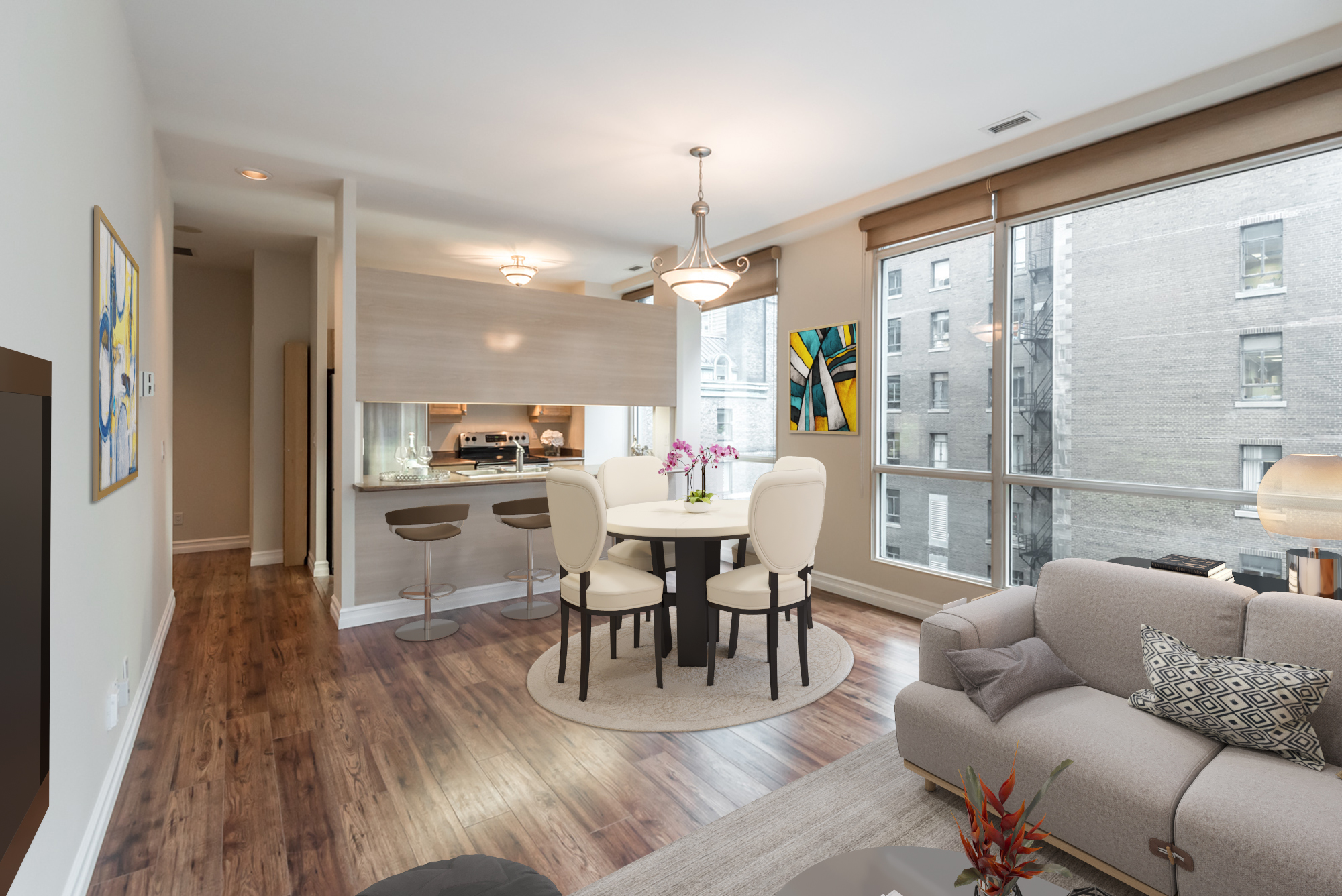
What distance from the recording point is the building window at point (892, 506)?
4613mm

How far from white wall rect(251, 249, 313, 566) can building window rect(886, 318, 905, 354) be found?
195 inches

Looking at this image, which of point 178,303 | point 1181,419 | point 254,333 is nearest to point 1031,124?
point 1181,419

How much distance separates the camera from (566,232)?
530cm

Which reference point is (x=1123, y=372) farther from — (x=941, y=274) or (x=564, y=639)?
(x=564, y=639)

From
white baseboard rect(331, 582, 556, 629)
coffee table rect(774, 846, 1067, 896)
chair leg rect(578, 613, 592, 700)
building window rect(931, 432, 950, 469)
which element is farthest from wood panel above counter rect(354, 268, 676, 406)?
coffee table rect(774, 846, 1067, 896)

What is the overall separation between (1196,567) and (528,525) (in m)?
3.59

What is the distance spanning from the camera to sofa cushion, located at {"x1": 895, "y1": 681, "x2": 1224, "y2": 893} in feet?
5.61

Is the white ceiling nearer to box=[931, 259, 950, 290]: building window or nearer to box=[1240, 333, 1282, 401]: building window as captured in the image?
box=[931, 259, 950, 290]: building window

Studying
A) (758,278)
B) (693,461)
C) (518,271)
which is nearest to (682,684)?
(693,461)

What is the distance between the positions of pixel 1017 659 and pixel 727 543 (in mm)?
4537

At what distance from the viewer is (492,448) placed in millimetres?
7332

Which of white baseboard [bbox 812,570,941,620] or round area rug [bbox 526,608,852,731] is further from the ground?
white baseboard [bbox 812,570,941,620]

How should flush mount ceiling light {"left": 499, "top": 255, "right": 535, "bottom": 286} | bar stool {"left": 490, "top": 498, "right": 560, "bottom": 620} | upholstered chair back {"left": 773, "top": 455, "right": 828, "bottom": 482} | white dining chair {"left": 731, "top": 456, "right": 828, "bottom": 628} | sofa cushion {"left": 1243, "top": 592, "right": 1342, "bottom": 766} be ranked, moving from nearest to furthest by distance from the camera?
sofa cushion {"left": 1243, "top": 592, "right": 1342, "bottom": 766}
white dining chair {"left": 731, "top": 456, "right": 828, "bottom": 628}
upholstered chair back {"left": 773, "top": 455, "right": 828, "bottom": 482}
bar stool {"left": 490, "top": 498, "right": 560, "bottom": 620}
flush mount ceiling light {"left": 499, "top": 255, "right": 535, "bottom": 286}

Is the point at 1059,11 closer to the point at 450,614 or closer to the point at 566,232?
the point at 566,232
